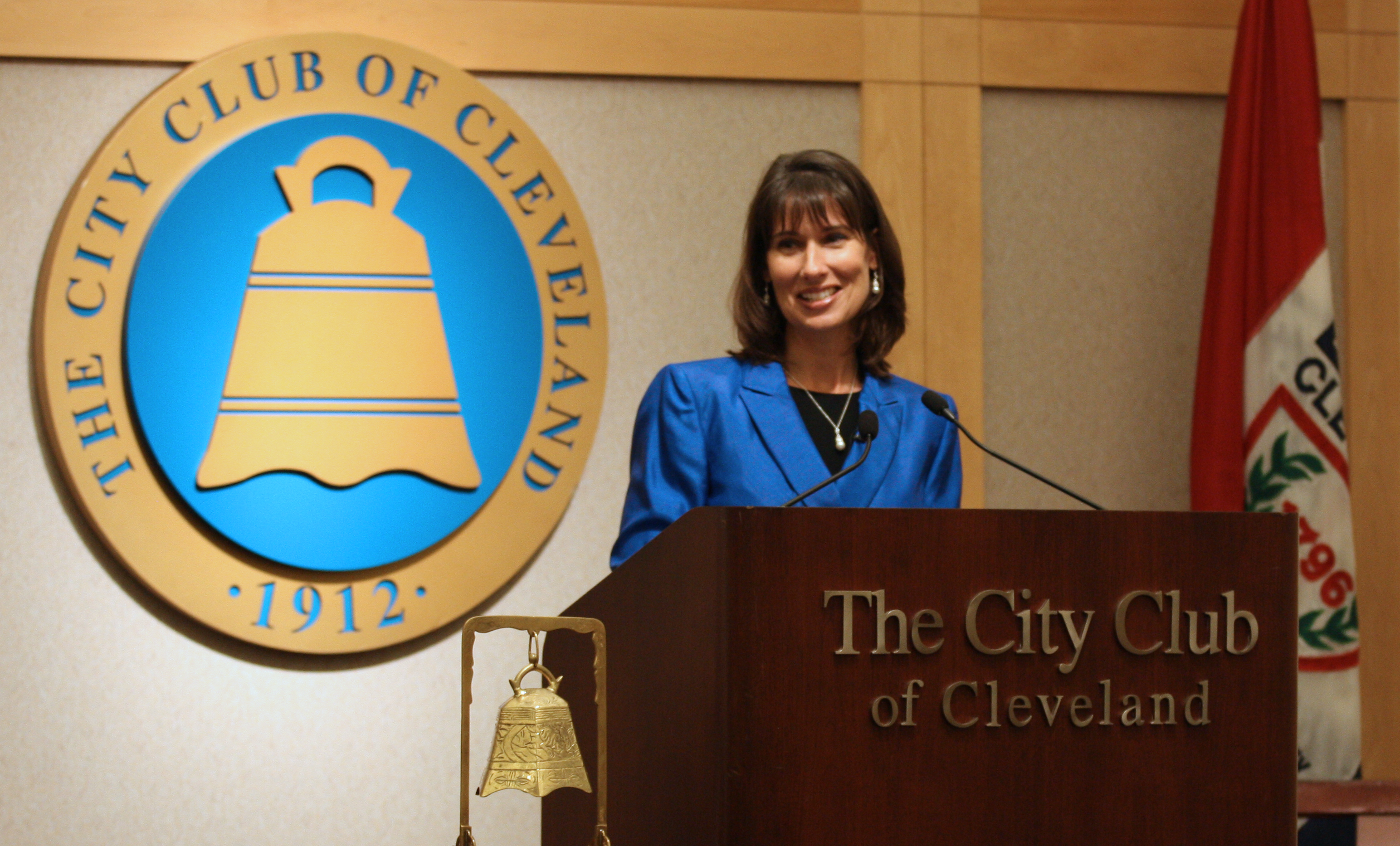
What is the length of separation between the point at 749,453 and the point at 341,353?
54.4 inches

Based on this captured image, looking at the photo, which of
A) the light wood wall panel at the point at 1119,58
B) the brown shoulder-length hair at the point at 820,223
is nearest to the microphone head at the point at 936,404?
the brown shoulder-length hair at the point at 820,223

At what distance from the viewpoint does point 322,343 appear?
10.4ft

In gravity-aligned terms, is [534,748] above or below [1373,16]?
below

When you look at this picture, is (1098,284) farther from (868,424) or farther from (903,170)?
(868,424)

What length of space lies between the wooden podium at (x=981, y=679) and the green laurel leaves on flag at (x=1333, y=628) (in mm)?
1978

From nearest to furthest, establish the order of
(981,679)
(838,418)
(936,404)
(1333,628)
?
(981,679) < (936,404) < (838,418) < (1333,628)

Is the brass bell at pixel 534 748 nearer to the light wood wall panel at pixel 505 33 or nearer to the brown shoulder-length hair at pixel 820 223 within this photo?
the brown shoulder-length hair at pixel 820 223

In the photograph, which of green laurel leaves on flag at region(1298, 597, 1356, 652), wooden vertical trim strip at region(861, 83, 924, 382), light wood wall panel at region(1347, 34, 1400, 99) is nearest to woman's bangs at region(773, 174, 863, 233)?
wooden vertical trim strip at region(861, 83, 924, 382)

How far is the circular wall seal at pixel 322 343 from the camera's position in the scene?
307 centimetres

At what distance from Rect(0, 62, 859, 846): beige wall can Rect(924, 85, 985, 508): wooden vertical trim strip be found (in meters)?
0.58

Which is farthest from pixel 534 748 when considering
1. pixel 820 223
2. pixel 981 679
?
pixel 820 223

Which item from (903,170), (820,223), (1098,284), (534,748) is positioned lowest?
(534,748)

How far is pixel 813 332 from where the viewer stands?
2.33 meters

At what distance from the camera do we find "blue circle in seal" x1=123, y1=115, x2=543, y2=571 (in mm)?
3086
